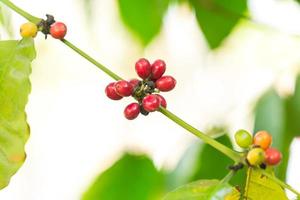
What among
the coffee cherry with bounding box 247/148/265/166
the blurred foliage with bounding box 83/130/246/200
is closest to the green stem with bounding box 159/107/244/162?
the coffee cherry with bounding box 247/148/265/166

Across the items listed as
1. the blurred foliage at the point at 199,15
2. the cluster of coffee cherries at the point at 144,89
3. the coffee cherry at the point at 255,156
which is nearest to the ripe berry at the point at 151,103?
the cluster of coffee cherries at the point at 144,89

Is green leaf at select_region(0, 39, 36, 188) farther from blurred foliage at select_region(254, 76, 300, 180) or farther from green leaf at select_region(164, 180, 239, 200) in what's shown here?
blurred foliage at select_region(254, 76, 300, 180)

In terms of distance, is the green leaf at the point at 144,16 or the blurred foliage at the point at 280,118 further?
the green leaf at the point at 144,16

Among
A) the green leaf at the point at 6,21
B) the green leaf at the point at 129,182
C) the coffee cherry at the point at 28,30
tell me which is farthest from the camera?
the green leaf at the point at 129,182

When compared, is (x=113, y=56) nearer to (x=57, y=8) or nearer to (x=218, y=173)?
(x=57, y=8)

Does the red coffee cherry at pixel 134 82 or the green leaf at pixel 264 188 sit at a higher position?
the red coffee cherry at pixel 134 82

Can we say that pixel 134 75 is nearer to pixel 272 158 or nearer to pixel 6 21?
pixel 6 21

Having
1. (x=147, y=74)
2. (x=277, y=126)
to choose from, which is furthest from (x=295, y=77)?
(x=147, y=74)

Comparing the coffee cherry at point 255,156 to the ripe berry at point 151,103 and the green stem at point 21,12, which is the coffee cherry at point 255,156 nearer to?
the ripe berry at point 151,103
